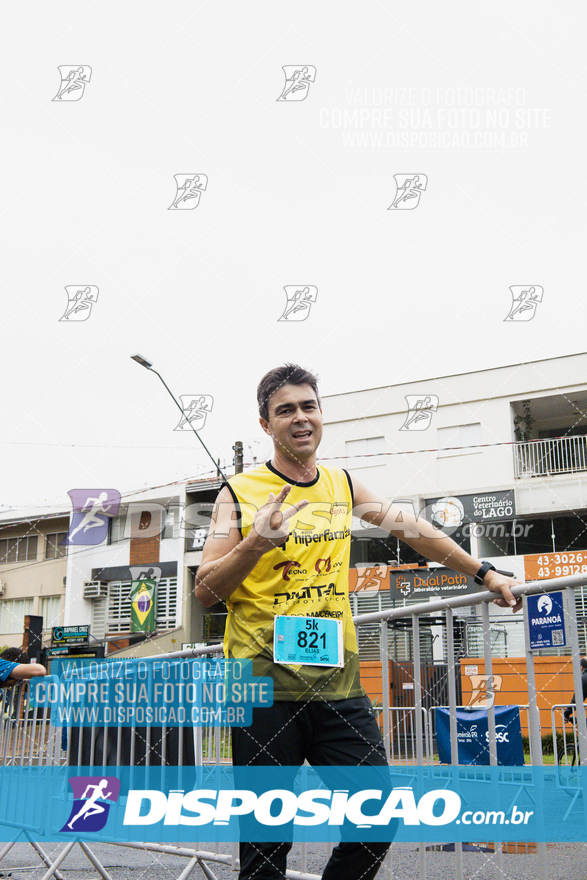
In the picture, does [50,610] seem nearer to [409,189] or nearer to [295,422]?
[409,189]

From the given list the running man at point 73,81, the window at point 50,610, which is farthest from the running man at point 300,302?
the window at point 50,610

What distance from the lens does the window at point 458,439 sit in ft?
94.6

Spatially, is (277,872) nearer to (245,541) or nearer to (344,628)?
(344,628)

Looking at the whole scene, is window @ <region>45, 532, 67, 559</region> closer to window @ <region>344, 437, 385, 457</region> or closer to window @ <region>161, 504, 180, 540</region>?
window @ <region>161, 504, 180, 540</region>

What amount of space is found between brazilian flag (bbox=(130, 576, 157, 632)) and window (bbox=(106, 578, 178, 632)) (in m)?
0.21

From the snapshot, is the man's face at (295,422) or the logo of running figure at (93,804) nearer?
the man's face at (295,422)

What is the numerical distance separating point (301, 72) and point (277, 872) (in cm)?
1327

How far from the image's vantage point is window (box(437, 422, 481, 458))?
28828 mm

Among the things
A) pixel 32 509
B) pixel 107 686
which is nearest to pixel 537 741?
pixel 107 686

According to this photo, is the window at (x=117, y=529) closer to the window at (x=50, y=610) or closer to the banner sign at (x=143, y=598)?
the banner sign at (x=143, y=598)

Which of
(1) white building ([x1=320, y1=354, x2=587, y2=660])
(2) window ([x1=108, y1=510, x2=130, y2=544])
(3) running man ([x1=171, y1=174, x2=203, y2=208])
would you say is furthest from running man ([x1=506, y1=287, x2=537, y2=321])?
(2) window ([x1=108, y1=510, x2=130, y2=544])

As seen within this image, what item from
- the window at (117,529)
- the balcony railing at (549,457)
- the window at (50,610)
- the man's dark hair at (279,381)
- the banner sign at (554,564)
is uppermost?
the balcony railing at (549,457)

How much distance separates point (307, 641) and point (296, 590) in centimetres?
18

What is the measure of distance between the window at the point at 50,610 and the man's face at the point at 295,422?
35087mm
